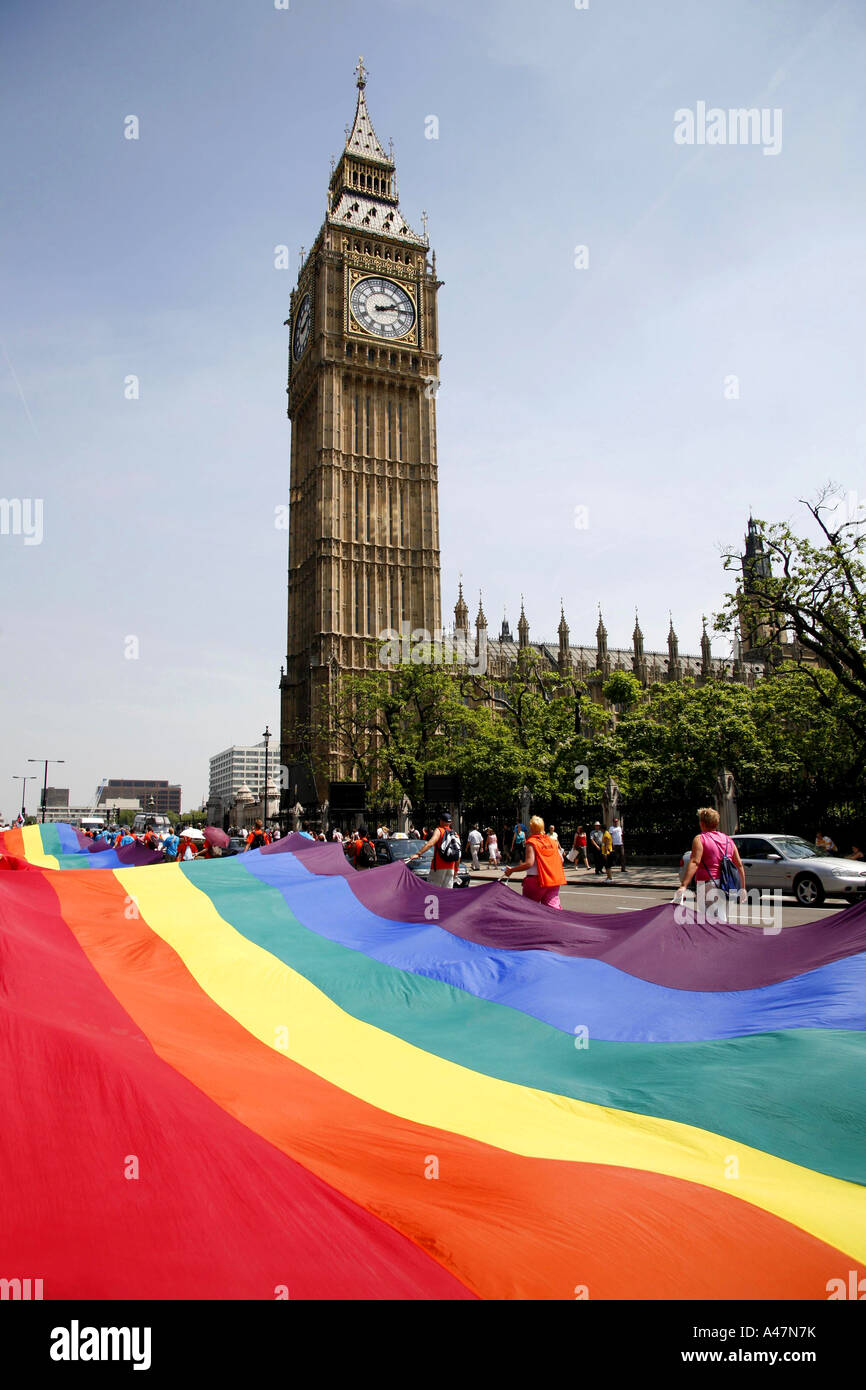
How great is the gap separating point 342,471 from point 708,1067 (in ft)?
236

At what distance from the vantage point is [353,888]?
30.1ft

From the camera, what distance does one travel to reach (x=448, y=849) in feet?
40.1

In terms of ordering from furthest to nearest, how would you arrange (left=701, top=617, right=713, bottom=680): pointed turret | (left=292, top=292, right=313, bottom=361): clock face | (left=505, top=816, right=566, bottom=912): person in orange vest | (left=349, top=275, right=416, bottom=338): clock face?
1. (left=701, top=617, right=713, bottom=680): pointed turret
2. (left=292, top=292, right=313, bottom=361): clock face
3. (left=349, top=275, right=416, bottom=338): clock face
4. (left=505, top=816, right=566, bottom=912): person in orange vest

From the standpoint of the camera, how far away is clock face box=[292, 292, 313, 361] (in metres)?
75.3

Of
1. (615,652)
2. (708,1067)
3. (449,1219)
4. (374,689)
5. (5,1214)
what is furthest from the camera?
(615,652)

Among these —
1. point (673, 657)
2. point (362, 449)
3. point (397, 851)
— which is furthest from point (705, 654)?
point (397, 851)

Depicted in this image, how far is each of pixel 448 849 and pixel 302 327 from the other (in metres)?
76.5

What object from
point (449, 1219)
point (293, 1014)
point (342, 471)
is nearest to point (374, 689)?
point (342, 471)

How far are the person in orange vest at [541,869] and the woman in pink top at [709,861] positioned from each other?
1.27m

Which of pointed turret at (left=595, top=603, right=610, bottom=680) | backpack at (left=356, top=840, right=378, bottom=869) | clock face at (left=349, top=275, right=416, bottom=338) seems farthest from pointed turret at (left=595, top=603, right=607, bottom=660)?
backpack at (left=356, top=840, right=378, bottom=869)

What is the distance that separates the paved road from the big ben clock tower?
150ft

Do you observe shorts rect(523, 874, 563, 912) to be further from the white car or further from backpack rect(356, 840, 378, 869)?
backpack rect(356, 840, 378, 869)

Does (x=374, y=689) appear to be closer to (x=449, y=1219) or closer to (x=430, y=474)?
(x=430, y=474)
